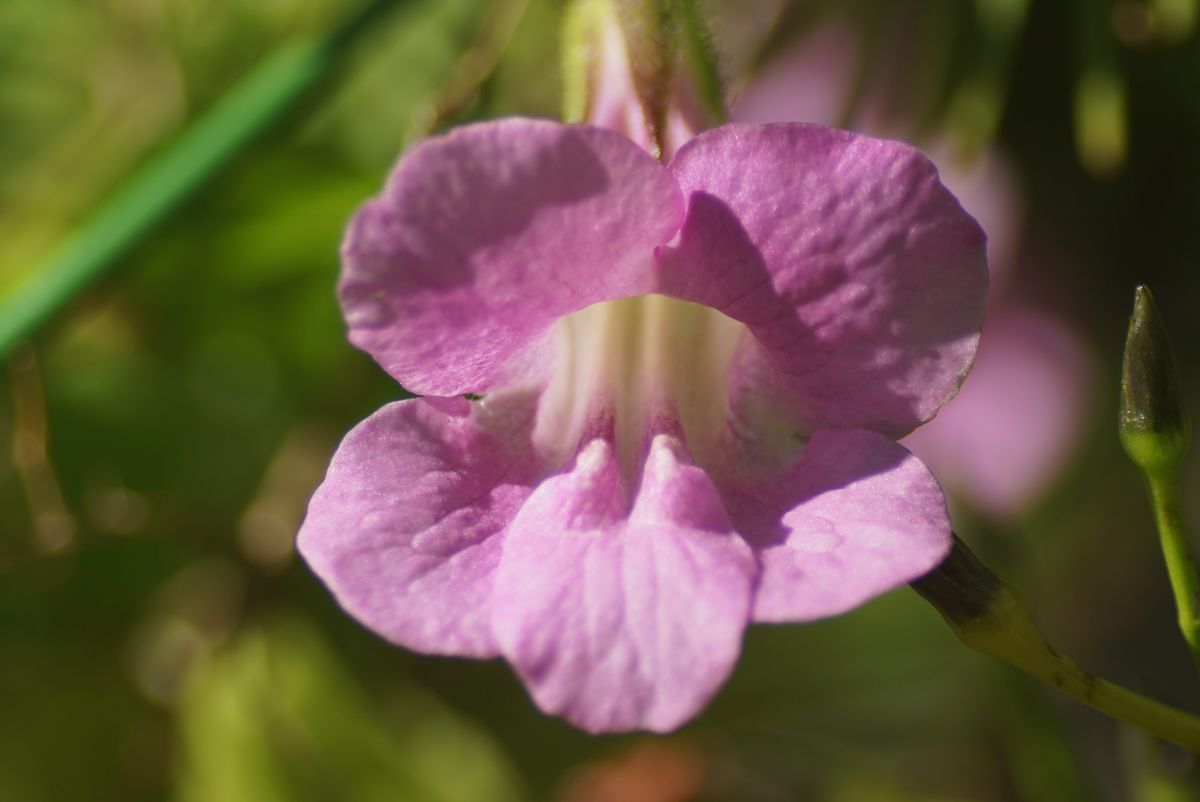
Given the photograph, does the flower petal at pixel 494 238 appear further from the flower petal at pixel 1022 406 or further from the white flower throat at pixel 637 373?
the flower petal at pixel 1022 406

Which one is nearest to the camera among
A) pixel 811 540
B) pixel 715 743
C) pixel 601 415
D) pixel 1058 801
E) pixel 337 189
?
pixel 811 540

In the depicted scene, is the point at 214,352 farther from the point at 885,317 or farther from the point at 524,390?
the point at 885,317

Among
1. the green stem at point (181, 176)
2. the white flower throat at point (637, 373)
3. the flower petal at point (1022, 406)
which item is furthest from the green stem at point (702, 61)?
the flower petal at point (1022, 406)

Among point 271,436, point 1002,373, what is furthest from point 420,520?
point 1002,373

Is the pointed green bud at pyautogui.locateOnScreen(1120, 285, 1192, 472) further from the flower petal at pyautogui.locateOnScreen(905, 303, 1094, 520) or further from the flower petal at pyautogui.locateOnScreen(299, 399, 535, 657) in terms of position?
the flower petal at pyautogui.locateOnScreen(905, 303, 1094, 520)

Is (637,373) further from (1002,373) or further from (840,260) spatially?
(1002,373)

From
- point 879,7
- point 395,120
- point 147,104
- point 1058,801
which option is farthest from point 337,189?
point 1058,801
